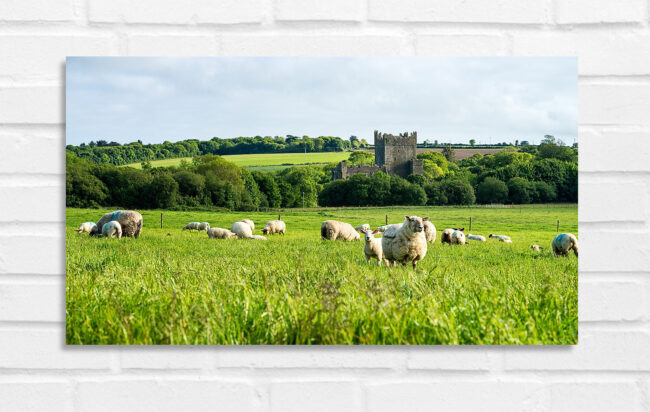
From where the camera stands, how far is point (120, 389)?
216cm

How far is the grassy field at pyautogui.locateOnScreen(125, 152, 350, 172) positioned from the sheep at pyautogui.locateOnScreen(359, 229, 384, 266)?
0.44m

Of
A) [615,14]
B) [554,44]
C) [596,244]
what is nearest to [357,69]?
[554,44]

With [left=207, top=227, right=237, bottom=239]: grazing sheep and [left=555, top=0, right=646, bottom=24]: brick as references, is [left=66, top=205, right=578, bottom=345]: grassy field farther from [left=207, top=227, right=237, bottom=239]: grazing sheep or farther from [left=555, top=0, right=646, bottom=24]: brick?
[left=555, top=0, right=646, bottom=24]: brick

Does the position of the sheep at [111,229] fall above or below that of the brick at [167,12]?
below

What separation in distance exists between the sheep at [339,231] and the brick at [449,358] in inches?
26.8

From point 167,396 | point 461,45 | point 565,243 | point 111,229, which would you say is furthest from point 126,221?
point 565,243

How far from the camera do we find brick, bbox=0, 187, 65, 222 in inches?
87.9

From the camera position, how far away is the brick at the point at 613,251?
222cm

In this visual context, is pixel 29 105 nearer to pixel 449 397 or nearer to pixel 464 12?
pixel 464 12

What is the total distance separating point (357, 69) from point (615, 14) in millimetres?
1336

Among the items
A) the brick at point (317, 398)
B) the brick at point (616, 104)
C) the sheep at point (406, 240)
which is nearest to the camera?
the brick at point (317, 398)

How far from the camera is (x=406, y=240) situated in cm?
238

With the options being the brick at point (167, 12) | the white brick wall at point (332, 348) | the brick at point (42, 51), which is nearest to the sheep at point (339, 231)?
the white brick wall at point (332, 348)

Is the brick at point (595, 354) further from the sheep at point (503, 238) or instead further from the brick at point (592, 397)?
the sheep at point (503, 238)
